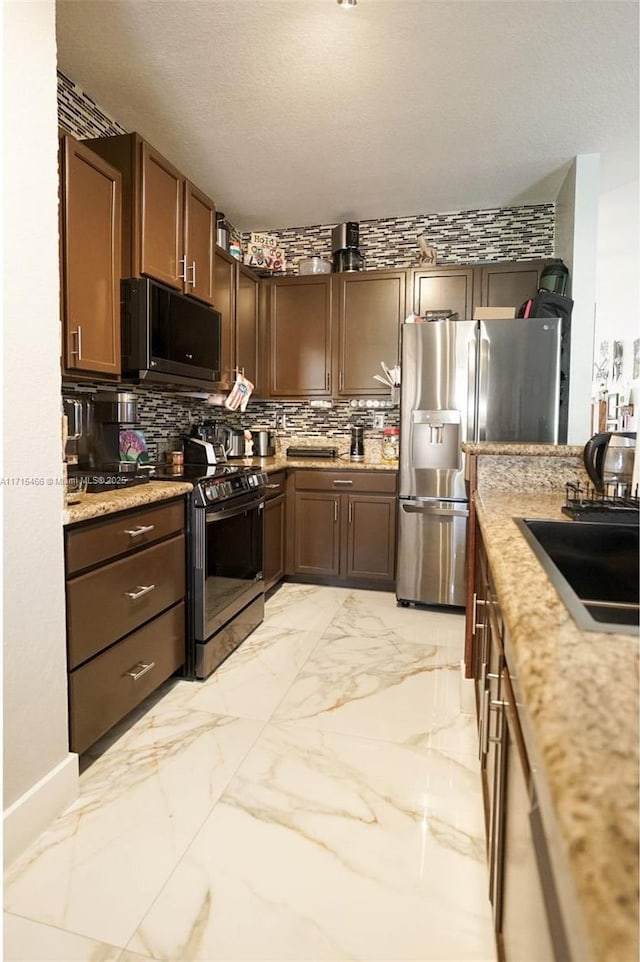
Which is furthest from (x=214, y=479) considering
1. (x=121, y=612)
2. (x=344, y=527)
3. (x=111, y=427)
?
(x=344, y=527)

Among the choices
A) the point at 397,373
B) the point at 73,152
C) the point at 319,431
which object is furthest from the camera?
the point at 319,431

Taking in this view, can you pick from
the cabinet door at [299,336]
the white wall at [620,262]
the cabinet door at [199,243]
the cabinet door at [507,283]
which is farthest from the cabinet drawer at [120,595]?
the cabinet door at [507,283]

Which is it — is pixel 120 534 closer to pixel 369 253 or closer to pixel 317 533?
pixel 317 533

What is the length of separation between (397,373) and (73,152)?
2292 millimetres

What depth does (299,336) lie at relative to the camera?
381 centimetres

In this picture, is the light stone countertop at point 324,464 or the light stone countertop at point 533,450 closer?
the light stone countertop at point 533,450

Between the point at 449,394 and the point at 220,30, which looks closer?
the point at 220,30

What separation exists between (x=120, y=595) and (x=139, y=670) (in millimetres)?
327

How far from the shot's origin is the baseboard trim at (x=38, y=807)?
132 cm

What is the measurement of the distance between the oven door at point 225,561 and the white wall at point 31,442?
29.9 inches

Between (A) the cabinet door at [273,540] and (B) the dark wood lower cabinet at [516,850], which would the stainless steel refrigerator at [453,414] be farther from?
(B) the dark wood lower cabinet at [516,850]

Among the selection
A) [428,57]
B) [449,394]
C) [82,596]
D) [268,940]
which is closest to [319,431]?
[449,394]

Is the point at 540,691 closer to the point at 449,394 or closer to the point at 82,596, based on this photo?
the point at 82,596

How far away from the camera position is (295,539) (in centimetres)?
360
